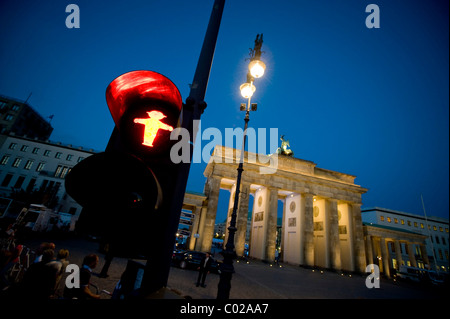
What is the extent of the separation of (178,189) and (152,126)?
21.8 inches

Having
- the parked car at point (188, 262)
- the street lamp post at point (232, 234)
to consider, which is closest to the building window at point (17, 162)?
the parked car at point (188, 262)

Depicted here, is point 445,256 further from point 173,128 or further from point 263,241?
point 173,128

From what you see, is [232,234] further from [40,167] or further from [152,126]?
[40,167]

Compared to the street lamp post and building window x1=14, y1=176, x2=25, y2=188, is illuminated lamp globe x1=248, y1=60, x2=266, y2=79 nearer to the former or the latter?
the street lamp post

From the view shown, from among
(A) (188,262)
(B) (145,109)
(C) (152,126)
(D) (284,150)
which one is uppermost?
(D) (284,150)

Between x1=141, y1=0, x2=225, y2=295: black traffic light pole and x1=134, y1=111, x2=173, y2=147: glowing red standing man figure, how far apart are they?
164 mm

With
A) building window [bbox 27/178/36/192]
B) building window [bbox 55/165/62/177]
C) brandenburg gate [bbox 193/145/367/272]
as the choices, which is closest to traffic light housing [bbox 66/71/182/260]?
brandenburg gate [bbox 193/145/367/272]

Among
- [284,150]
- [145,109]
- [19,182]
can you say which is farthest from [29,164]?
[145,109]

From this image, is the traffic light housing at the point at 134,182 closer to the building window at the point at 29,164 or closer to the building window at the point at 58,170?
the building window at the point at 58,170

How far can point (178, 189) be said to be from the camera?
1464mm

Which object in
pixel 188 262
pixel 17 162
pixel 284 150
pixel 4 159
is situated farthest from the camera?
pixel 17 162
